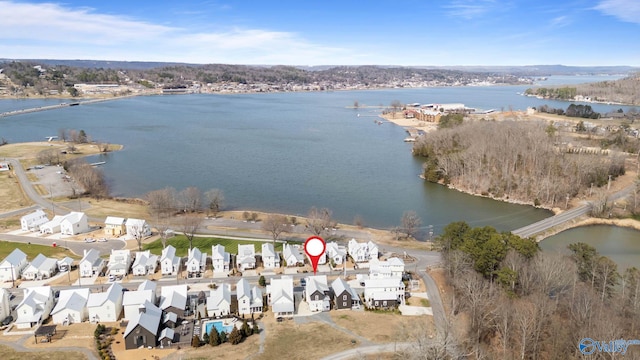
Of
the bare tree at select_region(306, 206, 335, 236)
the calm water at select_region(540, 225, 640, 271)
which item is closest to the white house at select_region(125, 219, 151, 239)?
the bare tree at select_region(306, 206, 335, 236)

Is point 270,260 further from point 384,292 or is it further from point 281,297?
point 384,292

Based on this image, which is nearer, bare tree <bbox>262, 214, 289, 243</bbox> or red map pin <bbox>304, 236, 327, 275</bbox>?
red map pin <bbox>304, 236, 327, 275</bbox>

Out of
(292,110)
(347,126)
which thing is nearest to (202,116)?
(292,110)

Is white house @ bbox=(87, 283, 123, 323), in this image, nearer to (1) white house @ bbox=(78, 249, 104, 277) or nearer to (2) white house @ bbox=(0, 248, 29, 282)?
(1) white house @ bbox=(78, 249, 104, 277)

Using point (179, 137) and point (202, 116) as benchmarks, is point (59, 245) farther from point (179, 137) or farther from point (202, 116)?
point (202, 116)

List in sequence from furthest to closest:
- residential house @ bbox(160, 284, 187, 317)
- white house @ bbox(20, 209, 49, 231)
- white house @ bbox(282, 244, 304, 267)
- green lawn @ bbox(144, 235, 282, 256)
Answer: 1. white house @ bbox(20, 209, 49, 231)
2. green lawn @ bbox(144, 235, 282, 256)
3. white house @ bbox(282, 244, 304, 267)
4. residential house @ bbox(160, 284, 187, 317)

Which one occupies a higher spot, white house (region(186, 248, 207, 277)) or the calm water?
white house (region(186, 248, 207, 277))

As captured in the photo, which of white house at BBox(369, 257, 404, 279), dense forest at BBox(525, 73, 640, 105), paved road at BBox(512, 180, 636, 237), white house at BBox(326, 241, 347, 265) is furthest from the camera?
dense forest at BBox(525, 73, 640, 105)
